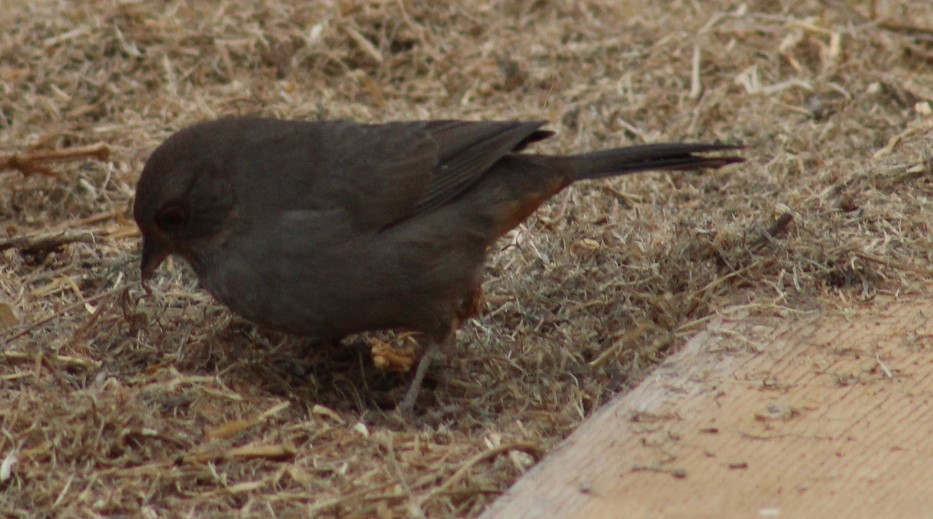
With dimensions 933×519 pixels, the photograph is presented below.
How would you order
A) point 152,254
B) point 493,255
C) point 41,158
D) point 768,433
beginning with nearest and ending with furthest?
point 768,433 < point 152,254 < point 493,255 < point 41,158

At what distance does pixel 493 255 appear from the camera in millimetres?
5250

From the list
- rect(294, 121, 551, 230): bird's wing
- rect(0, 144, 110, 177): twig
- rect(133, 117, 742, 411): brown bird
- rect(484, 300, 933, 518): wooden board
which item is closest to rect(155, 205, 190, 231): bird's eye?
rect(133, 117, 742, 411): brown bird

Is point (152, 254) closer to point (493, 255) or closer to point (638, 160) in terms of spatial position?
point (493, 255)

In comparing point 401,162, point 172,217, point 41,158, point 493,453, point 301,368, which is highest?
point 401,162

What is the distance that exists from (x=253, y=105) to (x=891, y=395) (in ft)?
11.9

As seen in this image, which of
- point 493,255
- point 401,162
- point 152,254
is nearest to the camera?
point 152,254

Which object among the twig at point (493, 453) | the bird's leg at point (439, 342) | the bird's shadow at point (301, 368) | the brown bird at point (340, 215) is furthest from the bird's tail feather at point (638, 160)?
the twig at point (493, 453)

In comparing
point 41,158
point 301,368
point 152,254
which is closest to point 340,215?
point 301,368

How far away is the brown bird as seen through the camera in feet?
14.0

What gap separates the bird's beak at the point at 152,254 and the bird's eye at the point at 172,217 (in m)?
0.08

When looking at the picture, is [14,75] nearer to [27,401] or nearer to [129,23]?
[129,23]

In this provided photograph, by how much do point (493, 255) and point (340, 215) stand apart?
1032 millimetres

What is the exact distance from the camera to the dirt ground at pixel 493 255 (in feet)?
11.8

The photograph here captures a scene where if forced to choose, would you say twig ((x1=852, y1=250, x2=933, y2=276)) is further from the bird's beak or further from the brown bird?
the bird's beak
